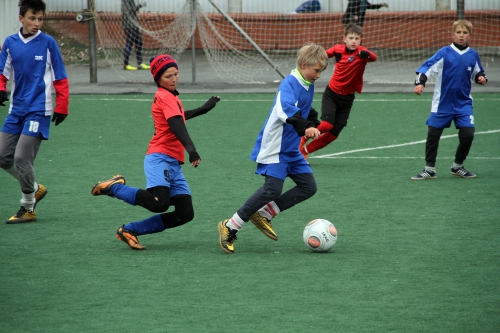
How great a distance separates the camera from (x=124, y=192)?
6031 millimetres

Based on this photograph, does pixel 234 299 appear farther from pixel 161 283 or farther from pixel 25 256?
pixel 25 256

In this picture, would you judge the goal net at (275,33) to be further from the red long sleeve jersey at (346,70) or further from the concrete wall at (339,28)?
the red long sleeve jersey at (346,70)

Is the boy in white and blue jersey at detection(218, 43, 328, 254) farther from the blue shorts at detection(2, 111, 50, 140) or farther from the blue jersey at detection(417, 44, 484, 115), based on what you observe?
the blue jersey at detection(417, 44, 484, 115)

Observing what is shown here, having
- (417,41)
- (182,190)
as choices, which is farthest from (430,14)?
(182,190)

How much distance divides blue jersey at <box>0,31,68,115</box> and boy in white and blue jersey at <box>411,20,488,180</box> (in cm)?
412

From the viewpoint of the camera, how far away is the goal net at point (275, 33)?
19.0m

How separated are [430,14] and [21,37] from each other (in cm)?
1706

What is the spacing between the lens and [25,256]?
588 centimetres

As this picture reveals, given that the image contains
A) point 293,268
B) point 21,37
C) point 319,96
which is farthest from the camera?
point 319,96

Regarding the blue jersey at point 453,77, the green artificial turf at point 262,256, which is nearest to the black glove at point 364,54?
the blue jersey at point 453,77

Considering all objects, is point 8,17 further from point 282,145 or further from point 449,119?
point 282,145

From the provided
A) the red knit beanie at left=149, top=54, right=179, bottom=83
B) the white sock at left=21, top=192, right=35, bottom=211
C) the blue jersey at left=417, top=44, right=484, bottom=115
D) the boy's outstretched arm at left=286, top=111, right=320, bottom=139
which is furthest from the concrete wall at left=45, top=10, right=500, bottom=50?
the boy's outstretched arm at left=286, top=111, right=320, bottom=139

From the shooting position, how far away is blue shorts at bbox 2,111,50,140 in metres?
6.82

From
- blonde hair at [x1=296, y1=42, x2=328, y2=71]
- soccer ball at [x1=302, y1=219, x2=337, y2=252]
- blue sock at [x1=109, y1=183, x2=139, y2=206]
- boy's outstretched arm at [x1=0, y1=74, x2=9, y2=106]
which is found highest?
blonde hair at [x1=296, y1=42, x2=328, y2=71]
